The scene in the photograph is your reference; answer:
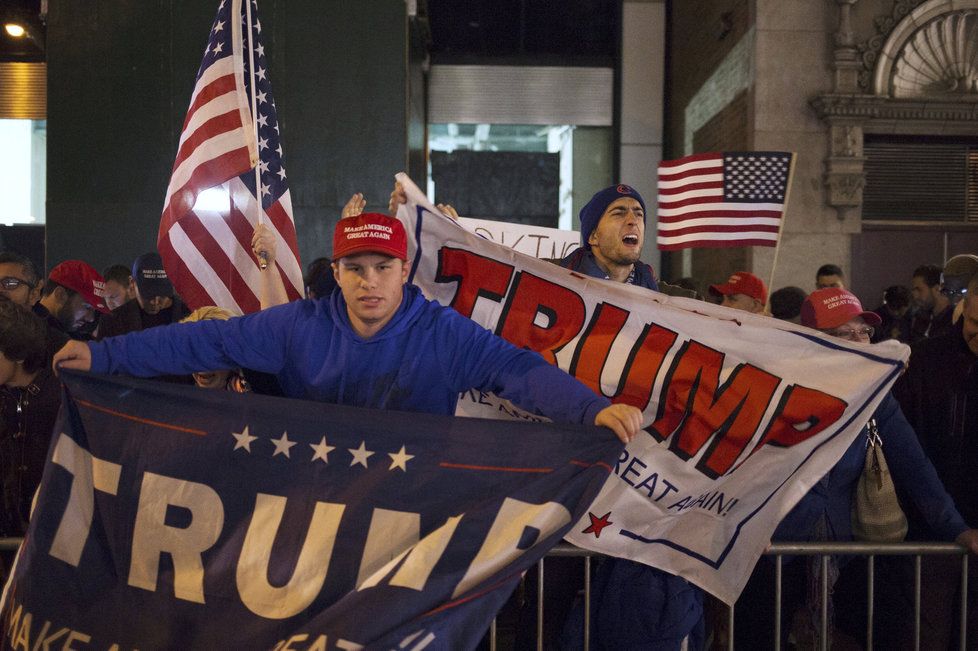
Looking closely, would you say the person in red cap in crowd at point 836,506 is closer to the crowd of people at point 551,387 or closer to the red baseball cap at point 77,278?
the crowd of people at point 551,387

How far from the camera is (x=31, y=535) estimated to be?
3301mm

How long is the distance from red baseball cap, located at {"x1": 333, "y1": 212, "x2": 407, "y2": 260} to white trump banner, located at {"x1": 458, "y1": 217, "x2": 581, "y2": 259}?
4.23 m

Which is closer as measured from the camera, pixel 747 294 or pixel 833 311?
pixel 833 311

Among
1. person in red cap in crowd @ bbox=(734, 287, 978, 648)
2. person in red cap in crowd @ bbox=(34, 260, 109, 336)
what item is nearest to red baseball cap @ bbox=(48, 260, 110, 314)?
person in red cap in crowd @ bbox=(34, 260, 109, 336)

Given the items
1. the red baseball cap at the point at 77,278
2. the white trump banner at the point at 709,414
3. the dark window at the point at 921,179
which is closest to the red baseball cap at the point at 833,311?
the white trump banner at the point at 709,414

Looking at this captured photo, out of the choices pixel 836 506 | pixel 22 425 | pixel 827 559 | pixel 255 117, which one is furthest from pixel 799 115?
pixel 22 425

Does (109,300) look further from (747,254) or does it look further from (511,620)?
(747,254)

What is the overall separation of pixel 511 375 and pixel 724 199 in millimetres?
5017

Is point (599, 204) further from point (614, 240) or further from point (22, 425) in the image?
point (22, 425)

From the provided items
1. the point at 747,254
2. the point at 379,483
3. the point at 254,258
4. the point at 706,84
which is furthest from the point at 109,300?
the point at 706,84

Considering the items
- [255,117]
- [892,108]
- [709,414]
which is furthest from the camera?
[892,108]

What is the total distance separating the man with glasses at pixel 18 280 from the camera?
18.9 feet

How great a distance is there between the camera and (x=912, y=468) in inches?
154

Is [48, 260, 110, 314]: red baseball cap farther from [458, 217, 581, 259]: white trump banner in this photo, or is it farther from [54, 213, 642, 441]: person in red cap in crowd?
[54, 213, 642, 441]: person in red cap in crowd
